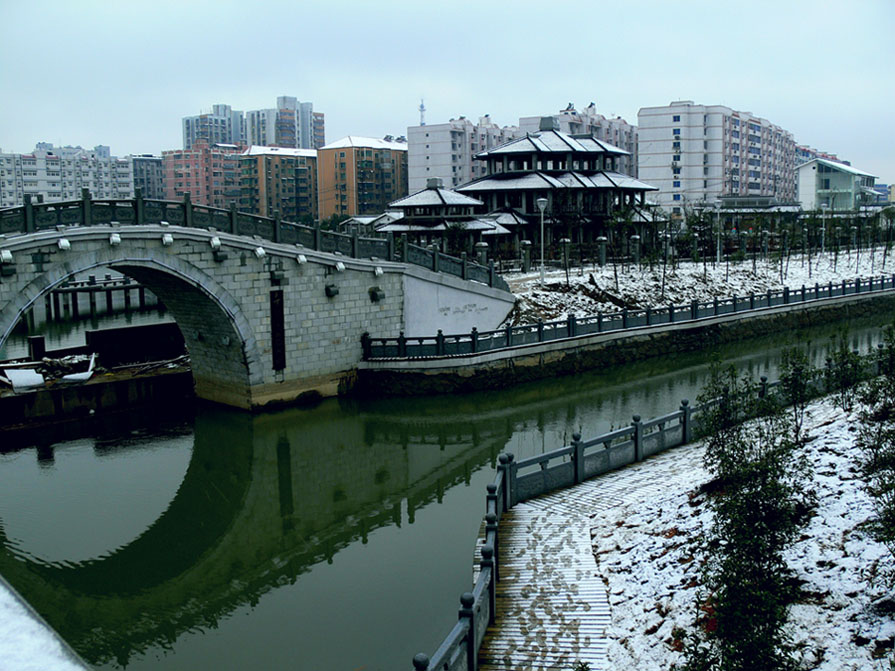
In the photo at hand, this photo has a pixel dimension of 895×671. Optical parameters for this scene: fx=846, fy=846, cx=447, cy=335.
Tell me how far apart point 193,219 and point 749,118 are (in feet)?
292

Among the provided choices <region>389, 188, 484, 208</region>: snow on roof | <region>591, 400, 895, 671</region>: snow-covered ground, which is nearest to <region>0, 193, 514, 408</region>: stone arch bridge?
<region>389, 188, 484, 208</region>: snow on roof

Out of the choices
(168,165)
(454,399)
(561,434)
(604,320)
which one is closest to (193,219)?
(454,399)

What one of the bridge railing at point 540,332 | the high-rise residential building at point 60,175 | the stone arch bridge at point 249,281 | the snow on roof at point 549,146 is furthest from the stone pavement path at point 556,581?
the high-rise residential building at point 60,175

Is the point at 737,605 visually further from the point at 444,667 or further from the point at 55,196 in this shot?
the point at 55,196

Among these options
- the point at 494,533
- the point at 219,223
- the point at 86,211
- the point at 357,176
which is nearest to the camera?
the point at 494,533

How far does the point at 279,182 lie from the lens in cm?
10800

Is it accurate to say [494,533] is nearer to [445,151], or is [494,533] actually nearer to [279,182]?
Answer: [445,151]

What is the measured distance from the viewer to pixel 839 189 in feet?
320

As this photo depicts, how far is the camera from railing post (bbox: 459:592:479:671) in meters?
9.87

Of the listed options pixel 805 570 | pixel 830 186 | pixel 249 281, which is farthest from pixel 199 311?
pixel 830 186

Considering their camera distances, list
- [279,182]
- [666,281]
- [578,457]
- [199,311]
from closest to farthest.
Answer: [578,457] < [199,311] < [666,281] < [279,182]

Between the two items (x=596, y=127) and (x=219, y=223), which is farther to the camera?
(x=596, y=127)

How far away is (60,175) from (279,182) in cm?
3765

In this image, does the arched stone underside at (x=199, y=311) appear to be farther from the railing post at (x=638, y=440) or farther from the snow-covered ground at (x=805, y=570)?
the snow-covered ground at (x=805, y=570)
